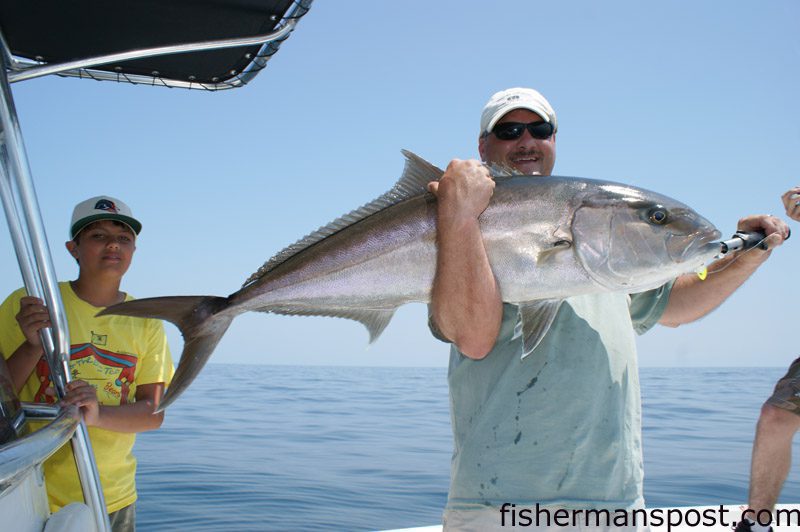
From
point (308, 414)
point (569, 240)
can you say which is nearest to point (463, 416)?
point (569, 240)

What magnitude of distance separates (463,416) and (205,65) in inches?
84.2

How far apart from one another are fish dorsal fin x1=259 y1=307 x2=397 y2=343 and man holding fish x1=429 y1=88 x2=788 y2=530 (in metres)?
A: 0.17

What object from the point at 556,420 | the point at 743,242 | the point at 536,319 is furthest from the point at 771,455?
the point at 536,319

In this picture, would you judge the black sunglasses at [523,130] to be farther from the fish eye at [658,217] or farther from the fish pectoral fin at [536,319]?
the fish pectoral fin at [536,319]

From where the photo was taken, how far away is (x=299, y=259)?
228 centimetres

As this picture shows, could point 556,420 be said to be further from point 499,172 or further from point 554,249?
point 499,172

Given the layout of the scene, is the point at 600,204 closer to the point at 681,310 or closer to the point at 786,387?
the point at 681,310

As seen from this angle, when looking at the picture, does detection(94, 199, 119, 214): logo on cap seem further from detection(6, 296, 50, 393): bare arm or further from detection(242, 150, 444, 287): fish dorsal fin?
detection(242, 150, 444, 287): fish dorsal fin

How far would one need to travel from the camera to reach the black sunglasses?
2.73 meters

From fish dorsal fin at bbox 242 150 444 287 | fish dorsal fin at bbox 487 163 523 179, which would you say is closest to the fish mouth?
fish dorsal fin at bbox 487 163 523 179

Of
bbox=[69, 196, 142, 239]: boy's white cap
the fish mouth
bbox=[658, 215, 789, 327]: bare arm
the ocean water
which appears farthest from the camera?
the ocean water

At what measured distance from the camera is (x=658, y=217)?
2.04 metres

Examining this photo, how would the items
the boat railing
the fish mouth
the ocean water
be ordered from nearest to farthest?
the boat railing < the fish mouth < the ocean water

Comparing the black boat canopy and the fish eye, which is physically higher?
the black boat canopy
